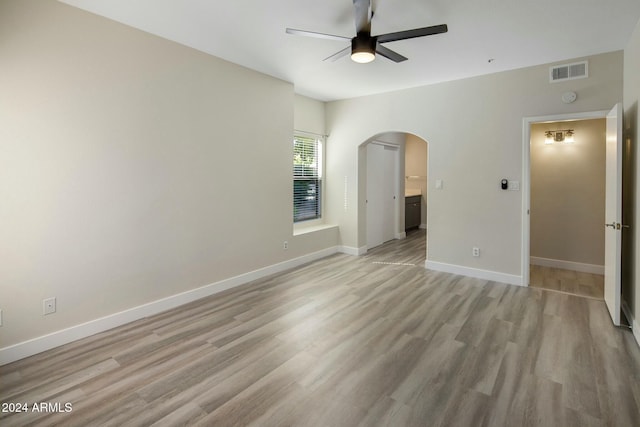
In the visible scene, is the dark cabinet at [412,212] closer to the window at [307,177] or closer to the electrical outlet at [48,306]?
the window at [307,177]

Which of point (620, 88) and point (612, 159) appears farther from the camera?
point (620, 88)

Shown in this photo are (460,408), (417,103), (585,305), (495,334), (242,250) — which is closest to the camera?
(460,408)

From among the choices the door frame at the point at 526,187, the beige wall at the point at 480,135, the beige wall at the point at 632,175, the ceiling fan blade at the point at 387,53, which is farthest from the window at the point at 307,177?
the beige wall at the point at 632,175

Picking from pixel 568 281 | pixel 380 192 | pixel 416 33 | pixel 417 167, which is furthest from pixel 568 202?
pixel 417 167

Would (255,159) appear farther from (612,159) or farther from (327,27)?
(612,159)

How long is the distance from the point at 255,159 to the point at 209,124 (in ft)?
2.67

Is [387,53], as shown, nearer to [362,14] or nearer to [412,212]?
[362,14]

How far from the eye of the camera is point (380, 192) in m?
6.99

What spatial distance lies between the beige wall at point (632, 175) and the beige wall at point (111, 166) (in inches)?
160

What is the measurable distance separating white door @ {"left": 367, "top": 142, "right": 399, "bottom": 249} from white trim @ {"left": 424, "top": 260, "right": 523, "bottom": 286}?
1.66 meters

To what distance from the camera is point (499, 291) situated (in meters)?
4.20

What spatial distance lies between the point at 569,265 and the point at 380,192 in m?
3.41

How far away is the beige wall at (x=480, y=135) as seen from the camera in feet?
13.3

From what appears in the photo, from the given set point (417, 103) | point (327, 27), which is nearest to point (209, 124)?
point (327, 27)
